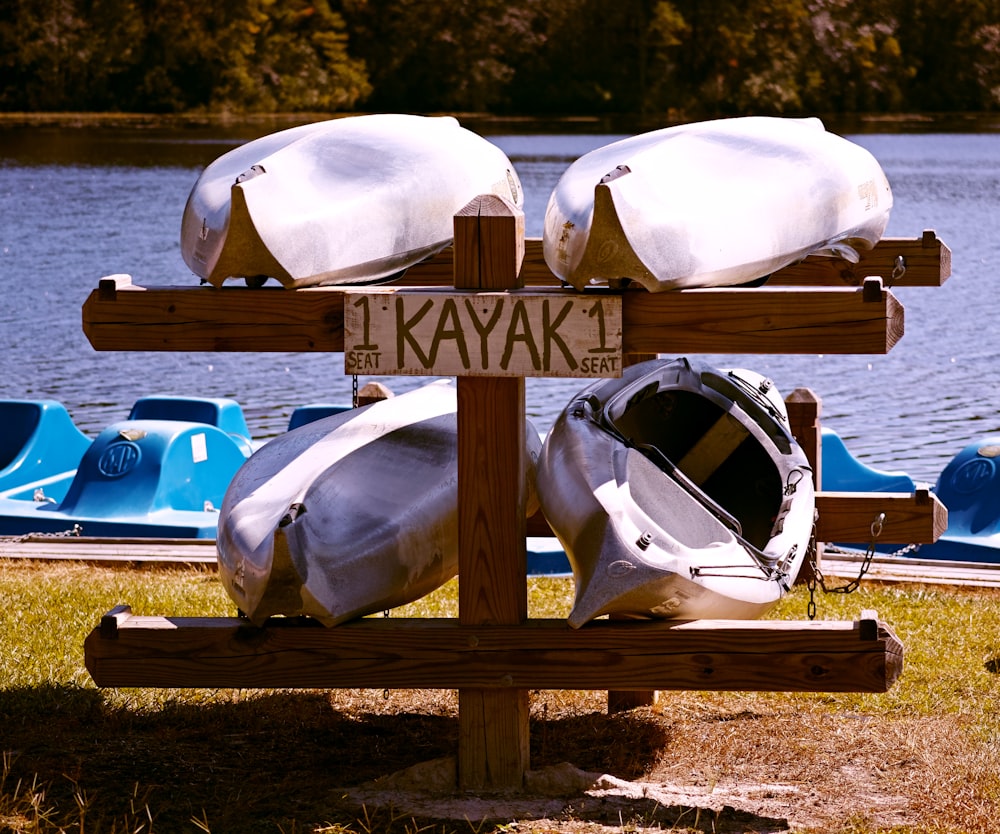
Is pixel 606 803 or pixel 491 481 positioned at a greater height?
pixel 491 481

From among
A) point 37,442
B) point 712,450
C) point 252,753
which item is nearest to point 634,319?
point 712,450

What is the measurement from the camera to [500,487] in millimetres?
3447

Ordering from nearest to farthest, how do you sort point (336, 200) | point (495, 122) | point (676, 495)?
point (676, 495) < point (336, 200) < point (495, 122)

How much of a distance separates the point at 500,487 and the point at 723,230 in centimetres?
82

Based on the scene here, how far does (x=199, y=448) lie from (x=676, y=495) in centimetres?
529

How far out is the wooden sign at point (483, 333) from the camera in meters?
3.32

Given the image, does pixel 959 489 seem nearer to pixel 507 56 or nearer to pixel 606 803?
pixel 606 803

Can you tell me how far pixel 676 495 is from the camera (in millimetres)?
3605

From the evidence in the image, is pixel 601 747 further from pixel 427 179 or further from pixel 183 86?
pixel 183 86

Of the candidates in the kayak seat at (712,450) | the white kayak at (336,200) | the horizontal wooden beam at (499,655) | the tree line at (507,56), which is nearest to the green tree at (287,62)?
the tree line at (507,56)

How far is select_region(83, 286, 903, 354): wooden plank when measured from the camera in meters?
3.26

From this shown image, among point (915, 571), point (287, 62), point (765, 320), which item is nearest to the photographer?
point (765, 320)

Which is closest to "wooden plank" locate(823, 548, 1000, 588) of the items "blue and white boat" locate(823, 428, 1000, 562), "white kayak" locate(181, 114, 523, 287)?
"blue and white boat" locate(823, 428, 1000, 562)

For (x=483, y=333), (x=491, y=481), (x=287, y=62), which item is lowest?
(x=287, y=62)
